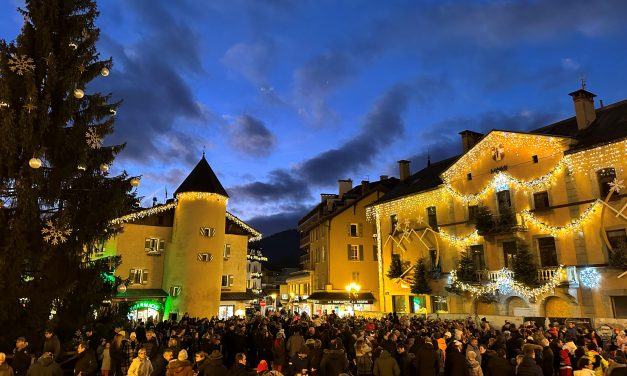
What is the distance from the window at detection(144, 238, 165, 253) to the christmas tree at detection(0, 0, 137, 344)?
73.2 ft

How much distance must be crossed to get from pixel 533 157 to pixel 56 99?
82.9 feet

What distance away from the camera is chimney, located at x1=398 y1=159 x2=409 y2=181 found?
43138mm

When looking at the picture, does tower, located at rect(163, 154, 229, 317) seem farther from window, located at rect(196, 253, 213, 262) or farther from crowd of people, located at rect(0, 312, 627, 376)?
crowd of people, located at rect(0, 312, 627, 376)

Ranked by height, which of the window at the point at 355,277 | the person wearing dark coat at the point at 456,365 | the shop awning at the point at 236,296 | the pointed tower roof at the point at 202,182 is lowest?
the person wearing dark coat at the point at 456,365

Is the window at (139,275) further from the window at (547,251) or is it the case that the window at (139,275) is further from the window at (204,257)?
the window at (547,251)

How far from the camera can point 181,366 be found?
26.4 feet

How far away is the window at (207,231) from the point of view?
32906 millimetres

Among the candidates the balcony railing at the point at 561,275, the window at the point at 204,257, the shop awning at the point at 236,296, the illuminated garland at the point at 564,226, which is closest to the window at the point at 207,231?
the window at the point at 204,257

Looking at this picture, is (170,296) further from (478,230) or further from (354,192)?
(354,192)

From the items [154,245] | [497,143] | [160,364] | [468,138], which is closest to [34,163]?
[160,364]

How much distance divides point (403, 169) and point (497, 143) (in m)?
14.7

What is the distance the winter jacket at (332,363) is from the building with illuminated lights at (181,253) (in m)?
23.2

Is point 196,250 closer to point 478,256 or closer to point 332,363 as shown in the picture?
point 478,256

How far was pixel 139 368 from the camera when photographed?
9.15 m
